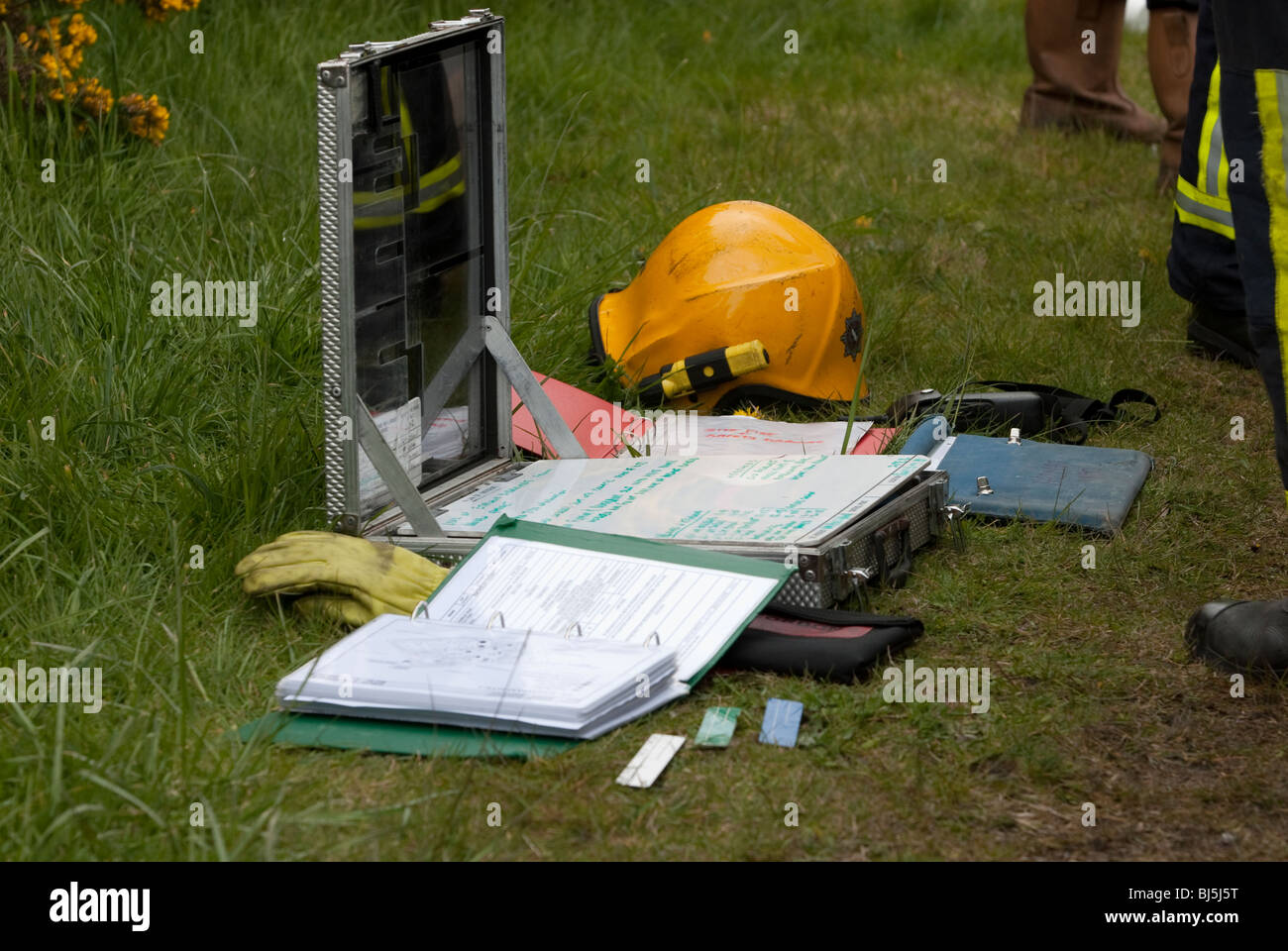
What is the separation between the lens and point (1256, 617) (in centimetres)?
252

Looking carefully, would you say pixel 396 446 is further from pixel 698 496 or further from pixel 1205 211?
pixel 1205 211

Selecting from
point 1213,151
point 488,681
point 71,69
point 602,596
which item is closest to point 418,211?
point 602,596

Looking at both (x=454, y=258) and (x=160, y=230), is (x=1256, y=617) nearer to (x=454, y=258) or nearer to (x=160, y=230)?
(x=454, y=258)

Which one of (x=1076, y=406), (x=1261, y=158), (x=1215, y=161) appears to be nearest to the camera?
(x=1261, y=158)

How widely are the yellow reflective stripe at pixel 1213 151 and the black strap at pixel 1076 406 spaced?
0.69 metres

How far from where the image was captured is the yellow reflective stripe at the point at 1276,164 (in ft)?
7.56

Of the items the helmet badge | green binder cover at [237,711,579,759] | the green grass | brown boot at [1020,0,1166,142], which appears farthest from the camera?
brown boot at [1020,0,1166,142]

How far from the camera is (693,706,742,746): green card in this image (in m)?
2.30

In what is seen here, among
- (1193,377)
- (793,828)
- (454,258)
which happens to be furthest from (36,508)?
(1193,377)

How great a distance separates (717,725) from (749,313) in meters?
1.72

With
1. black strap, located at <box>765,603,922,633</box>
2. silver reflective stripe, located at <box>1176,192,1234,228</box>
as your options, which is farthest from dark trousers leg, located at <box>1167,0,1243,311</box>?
black strap, located at <box>765,603,922,633</box>

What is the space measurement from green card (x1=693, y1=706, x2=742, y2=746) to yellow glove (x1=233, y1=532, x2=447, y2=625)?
0.62 meters

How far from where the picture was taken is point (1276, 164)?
2.32 meters

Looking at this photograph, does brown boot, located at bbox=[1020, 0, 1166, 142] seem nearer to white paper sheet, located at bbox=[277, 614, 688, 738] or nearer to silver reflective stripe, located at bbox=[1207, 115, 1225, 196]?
silver reflective stripe, located at bbox=[1207, 115, 1225, 196]
